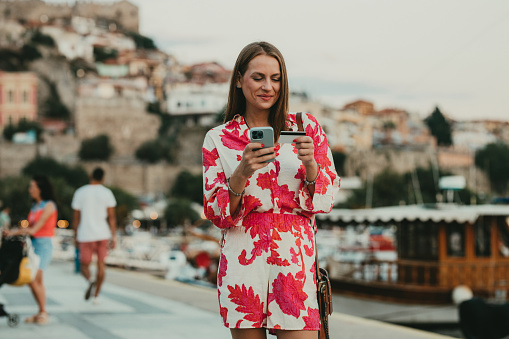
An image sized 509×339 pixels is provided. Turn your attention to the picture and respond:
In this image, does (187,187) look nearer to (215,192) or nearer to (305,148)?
(215,192)

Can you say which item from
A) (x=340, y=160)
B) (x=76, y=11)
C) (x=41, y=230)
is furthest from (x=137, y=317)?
(x=76, y=11)

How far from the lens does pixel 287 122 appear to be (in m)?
2.36

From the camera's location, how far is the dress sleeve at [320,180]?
221 centimetres

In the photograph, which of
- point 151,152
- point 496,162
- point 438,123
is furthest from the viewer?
point 151,152

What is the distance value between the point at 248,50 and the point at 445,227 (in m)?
10.9

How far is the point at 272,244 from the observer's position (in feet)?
7.23

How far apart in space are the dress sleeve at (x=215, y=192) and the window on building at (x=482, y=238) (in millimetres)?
11025

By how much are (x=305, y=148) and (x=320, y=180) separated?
0.13m

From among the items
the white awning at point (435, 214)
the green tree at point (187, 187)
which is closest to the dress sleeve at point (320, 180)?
the white awning at point (435, 214)

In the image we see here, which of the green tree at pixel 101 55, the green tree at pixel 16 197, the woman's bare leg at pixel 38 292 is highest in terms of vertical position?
the green tree at pixel 101 55

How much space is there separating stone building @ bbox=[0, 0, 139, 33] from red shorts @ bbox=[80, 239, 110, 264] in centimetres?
11641

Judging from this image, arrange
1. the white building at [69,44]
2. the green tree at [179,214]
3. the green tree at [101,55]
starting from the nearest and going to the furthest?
the green tree at [179,214]
the white building at [69,44]
the green tree at [101,55]

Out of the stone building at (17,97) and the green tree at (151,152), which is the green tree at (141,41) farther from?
the green tree at (151,152)

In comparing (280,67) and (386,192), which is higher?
(280,67)
